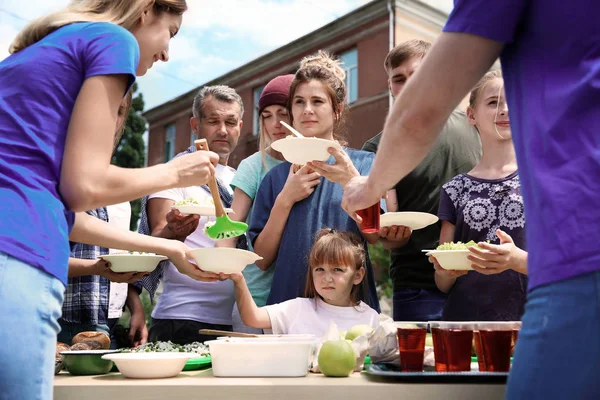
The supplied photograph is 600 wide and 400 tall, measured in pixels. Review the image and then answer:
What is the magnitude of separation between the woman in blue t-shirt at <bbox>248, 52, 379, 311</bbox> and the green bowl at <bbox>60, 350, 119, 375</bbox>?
1.14 m

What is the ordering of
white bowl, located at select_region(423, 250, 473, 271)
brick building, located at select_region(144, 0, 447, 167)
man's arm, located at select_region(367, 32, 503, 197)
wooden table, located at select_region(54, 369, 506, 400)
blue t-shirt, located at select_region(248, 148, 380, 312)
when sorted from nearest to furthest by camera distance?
man's arm, located at select_region(367, 32, 503, 197), wooden table, located at select_region(54, 369, 506, 400), white bowl, located at select_region(423, 250, 473, 271), blue t-shirt, located at select_region(248, 148, 380, 312), brick building, located at select_region(144, 0, 447, 167)

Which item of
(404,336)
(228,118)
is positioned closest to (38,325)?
(404,336)

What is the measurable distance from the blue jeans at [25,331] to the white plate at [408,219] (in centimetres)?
158

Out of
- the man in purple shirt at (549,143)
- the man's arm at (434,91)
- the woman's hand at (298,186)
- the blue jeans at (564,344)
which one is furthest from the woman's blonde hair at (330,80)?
the blue jeans at (564,344)

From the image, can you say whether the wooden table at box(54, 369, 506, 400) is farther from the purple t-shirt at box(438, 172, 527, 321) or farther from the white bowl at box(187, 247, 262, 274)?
the purple t-shirt at box(438, 172, 527, 321)

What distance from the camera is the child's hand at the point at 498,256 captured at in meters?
2.14

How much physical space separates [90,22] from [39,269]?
0.61 meters

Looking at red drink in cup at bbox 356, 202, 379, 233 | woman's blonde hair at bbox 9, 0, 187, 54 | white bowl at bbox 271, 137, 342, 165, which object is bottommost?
red drink in cup at bbox 356, 202, 379, 233

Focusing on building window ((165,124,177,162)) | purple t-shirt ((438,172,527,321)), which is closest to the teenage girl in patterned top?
purple t-shirt ((438,172,527,321))

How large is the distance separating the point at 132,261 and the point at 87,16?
1.26 metres

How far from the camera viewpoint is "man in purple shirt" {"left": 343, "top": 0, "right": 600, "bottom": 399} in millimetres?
965

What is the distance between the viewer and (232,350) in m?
1.70

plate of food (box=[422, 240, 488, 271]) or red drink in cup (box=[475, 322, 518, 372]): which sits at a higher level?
plate of food (box=[422, 240, 488, 271])

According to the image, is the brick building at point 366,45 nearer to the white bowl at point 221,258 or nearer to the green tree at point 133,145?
the green tree at point 133,145
